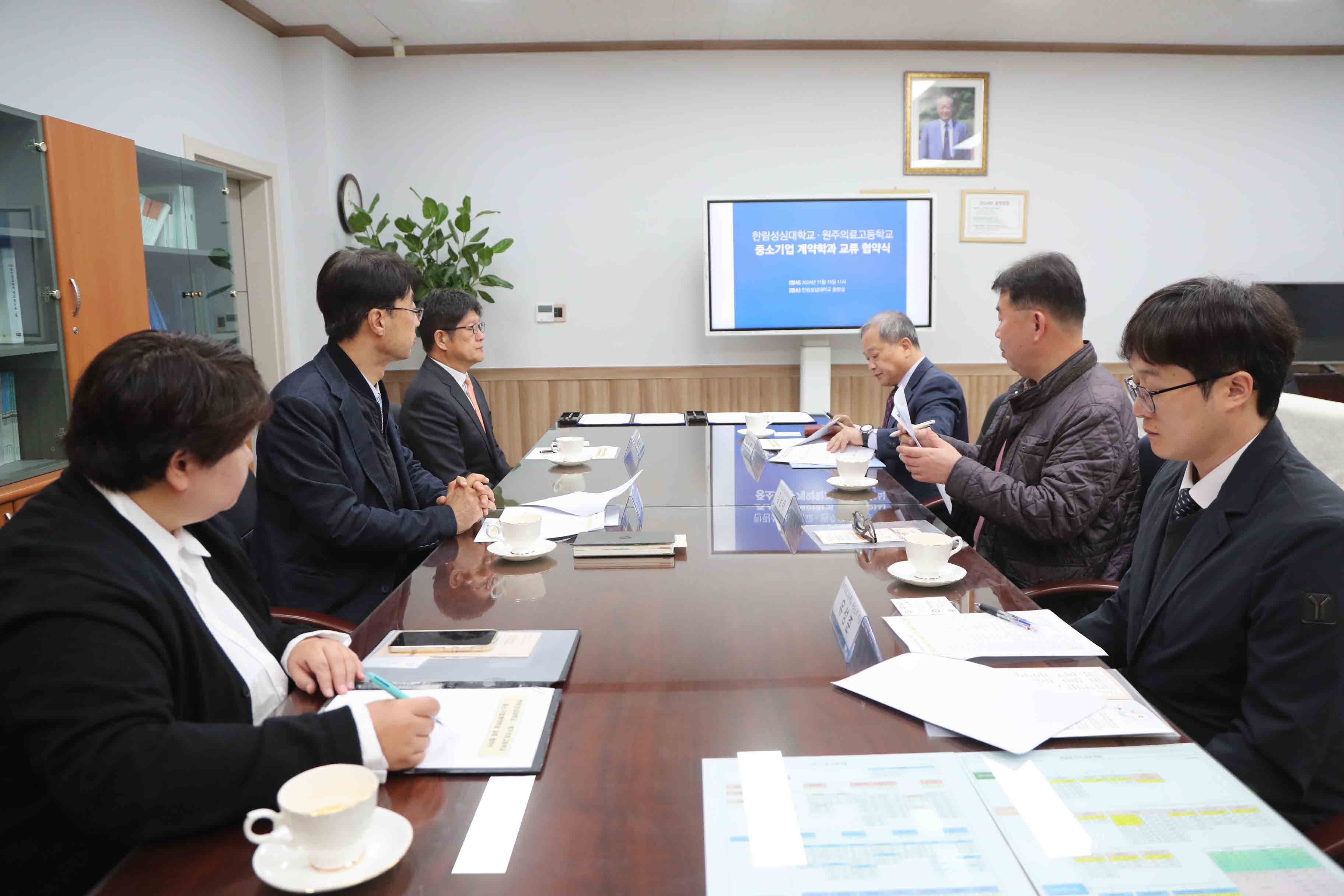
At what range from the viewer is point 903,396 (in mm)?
3459

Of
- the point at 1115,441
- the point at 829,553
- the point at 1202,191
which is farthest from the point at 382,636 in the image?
the point at 1202,191

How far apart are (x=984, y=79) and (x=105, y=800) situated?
19.7ft

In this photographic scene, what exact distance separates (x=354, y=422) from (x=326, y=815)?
60.6 inches

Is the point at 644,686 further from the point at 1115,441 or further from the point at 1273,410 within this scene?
the point at 1115,441

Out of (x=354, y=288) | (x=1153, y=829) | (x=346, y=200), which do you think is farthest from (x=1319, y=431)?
(x=346, y=200)

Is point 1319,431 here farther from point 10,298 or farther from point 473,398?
point 10,298

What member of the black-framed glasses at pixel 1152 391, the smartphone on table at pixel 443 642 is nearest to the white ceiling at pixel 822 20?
the black-framed glasses at pixel 1152 391

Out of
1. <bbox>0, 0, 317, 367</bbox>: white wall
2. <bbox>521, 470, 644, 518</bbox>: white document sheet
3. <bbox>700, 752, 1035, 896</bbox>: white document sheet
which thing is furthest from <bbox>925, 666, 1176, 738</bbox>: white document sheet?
<bbox>0, 0, 317, 367</bbox>: white wall

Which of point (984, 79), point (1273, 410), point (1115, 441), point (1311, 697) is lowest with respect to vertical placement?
point (1311, 697)

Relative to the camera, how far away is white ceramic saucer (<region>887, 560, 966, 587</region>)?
1560 mm

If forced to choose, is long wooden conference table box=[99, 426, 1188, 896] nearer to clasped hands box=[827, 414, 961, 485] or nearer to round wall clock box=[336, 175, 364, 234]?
clasped hands box=[827, 414, 961, 485]

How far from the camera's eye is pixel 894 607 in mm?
1475

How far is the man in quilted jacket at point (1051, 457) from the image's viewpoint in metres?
2.10

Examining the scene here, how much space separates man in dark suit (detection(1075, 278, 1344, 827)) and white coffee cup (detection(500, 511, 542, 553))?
1116 millimetres
